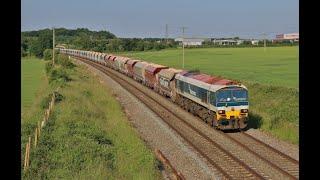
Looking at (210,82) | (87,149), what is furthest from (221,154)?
(210,82)

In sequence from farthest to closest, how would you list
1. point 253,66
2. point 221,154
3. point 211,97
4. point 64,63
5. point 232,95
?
point 253,66 < point 64,63 < point 211,97 < point 232,95 < point 221,154

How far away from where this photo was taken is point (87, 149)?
19297mm

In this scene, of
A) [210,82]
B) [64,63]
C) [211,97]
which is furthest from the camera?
[64,63]

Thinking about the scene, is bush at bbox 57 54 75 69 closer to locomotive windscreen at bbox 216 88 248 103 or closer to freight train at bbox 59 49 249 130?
freight train at bbox 59 49 249 130

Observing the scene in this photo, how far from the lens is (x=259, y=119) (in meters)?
29.9

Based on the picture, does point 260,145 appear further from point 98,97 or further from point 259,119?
point 98,97

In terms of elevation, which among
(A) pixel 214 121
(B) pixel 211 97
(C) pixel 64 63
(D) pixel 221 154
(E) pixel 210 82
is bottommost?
(D) pixel 221 154

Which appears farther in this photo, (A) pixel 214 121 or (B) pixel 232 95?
(A) pixel 214 121

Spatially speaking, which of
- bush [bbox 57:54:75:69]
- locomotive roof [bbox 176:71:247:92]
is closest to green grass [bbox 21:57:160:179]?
locomotive roof [bbox 176:71:247:92]

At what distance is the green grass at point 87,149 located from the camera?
16094mm

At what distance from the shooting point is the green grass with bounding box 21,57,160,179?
52.8 feet

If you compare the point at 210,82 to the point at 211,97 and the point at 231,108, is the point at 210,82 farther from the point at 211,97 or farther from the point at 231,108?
the point at 231,108
